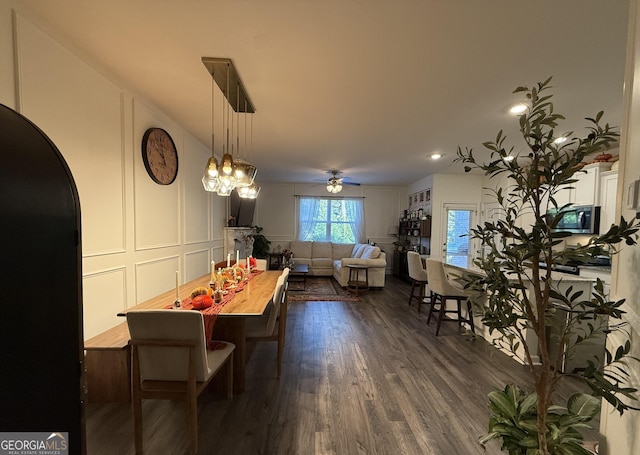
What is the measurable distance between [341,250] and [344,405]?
5.46 m

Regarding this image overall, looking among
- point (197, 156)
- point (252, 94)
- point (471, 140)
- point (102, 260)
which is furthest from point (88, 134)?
point (471, 140)

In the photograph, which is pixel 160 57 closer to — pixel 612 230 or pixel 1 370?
pixel 1 370

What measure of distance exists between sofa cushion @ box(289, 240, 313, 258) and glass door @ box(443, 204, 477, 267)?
3.42 metres

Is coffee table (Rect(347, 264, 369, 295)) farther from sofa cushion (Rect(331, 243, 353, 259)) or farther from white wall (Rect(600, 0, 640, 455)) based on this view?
white wall (Rect(600, 0, 640, 455))

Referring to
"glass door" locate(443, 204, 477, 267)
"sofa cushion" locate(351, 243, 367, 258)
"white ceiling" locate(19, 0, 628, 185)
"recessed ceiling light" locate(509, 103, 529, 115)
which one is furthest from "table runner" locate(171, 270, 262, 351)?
"glass door" locate(443, 204, 477, 267)

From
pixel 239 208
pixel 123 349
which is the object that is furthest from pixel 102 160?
pixel 239 208

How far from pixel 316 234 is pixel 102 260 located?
227 inches

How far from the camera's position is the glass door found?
19.2ft

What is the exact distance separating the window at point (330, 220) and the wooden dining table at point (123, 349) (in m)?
5.47

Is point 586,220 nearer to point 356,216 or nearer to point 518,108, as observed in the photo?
point 518,108

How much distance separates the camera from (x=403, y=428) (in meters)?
1.81

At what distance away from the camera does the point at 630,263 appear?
984mm

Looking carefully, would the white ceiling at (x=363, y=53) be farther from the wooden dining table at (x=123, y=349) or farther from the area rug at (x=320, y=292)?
the area rug at (x=320, y=292)

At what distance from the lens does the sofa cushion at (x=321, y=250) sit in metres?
7.36
